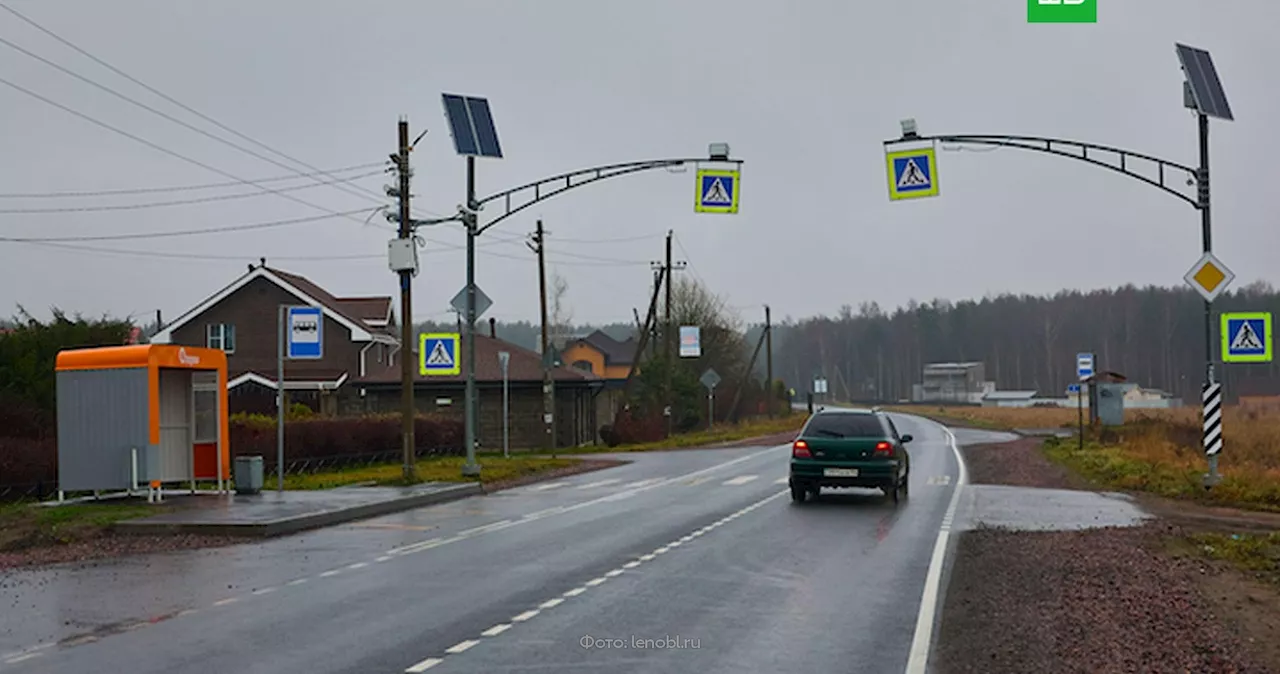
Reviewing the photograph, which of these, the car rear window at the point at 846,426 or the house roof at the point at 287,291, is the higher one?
the house roof at the point at 287,291

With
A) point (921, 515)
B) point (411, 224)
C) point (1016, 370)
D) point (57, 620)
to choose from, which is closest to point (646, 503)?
point (921, 515)

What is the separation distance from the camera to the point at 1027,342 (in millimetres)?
165750

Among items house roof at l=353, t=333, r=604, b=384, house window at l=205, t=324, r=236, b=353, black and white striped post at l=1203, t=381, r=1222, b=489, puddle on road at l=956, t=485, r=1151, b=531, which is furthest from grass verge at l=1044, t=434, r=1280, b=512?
house window at l=205, t=324, r=236, b=353

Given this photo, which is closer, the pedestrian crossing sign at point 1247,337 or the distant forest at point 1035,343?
the pedestrian crossing sign at point 1247,337

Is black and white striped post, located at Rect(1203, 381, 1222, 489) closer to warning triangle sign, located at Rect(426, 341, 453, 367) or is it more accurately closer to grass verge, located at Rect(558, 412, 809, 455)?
warning triangle sign, located at Rect(426, 341, 453, 367)

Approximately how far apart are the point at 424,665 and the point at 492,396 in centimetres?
4459

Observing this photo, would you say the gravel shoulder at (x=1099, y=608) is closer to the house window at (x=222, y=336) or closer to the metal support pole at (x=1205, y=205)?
the metal support pole at (x=1205, y=205)

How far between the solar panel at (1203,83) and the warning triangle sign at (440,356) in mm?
17849

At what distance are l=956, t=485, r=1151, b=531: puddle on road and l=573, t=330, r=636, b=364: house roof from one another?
91164 mm

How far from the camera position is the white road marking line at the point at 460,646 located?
27.8 feet

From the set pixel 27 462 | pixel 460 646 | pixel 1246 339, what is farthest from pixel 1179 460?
pixel 460 646

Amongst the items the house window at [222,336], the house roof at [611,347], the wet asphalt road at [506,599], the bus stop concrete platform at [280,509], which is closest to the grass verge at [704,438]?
the house window at [222,336]

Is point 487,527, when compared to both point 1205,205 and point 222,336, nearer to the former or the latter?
point 1205,205

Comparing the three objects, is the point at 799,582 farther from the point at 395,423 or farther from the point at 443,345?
the point at 395,423
